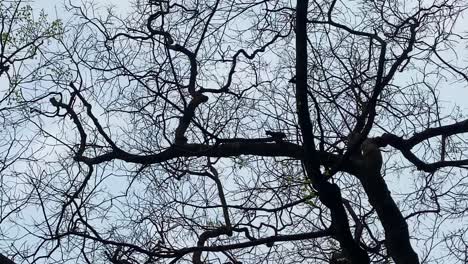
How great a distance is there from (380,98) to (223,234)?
223 cm

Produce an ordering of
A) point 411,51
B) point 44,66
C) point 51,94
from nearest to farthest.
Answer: point 411,51
point 51,94
point 44,66

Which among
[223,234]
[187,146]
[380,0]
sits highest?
[380,0]

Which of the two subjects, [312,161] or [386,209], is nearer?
[312,161]

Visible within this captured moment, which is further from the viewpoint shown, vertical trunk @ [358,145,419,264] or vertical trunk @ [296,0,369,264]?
vertical trunk @ [358,145,419,264]

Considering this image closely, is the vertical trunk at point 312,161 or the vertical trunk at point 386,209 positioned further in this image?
the vertical trunk at point 386,209

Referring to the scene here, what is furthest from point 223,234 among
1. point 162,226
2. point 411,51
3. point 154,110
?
point 411,51

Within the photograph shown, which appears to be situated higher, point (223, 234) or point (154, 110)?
point (154, 110)

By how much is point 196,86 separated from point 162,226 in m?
1.63

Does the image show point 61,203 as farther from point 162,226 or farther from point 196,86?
point 196,86

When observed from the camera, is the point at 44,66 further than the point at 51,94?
Yes

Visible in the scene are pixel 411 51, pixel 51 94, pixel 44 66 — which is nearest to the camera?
pixel 411 51

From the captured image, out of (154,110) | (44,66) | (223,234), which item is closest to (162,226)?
(223,234)

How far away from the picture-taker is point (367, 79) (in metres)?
7.55

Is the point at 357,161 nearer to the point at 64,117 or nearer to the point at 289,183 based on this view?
the point at 289,183
